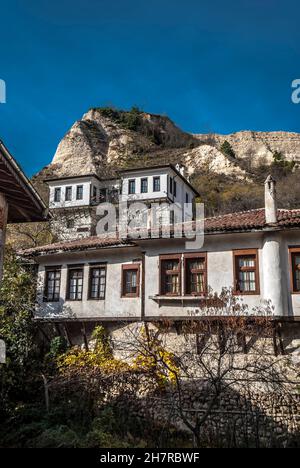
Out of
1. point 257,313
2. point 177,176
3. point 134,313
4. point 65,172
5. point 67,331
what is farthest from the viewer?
point 65,172

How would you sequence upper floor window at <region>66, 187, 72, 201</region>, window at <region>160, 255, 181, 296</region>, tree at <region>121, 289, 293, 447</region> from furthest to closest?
upper floor window at <region>66, 187, 72, 201</region>, window at <region>160, 255, 181, 296</region>, tree at <region>121, 289, 293, 447</region>

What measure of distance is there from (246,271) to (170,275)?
9.71 feet

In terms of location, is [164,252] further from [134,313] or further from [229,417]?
[229,417]

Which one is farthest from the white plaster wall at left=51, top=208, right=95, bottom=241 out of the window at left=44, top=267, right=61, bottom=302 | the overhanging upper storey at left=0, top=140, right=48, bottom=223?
the overhanging upper storey at left=0, top=140, right=48, bottom=223

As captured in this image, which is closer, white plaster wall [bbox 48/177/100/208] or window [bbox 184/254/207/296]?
window [bbox 184/254/207/296]

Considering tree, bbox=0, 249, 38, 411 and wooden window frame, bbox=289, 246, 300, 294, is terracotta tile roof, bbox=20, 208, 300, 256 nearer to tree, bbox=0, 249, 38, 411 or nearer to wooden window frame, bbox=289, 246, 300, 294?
wooden window frame, bbox=289, 246, 300, 294

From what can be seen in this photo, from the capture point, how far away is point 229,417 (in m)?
10.4

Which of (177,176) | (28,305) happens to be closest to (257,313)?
(28,305)

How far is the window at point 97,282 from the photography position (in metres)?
18.2

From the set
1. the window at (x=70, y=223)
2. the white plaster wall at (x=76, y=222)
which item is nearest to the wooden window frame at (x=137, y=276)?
the white plaster wall at (x=76, y=222)

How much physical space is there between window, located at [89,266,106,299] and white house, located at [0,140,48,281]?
24.7ft

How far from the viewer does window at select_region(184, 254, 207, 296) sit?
53.1 feet

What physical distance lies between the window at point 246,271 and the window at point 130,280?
410cm

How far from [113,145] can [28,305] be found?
5222 cm
